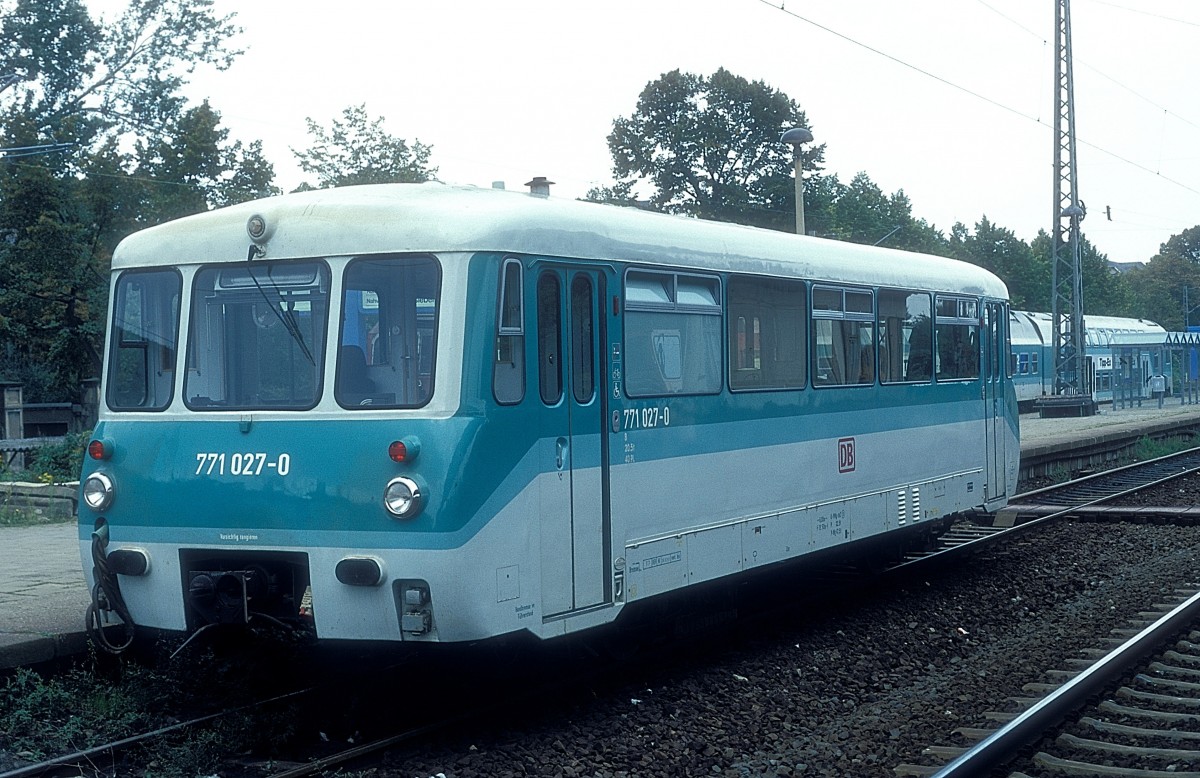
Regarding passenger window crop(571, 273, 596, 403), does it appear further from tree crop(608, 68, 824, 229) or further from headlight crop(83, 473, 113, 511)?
tree crop(608, 68, 824, 229)

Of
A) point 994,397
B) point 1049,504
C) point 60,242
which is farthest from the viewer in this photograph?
point 60,242

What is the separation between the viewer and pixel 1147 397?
163 feet

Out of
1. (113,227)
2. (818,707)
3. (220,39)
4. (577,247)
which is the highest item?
(220,39)

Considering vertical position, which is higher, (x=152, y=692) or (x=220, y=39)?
(x=220, y=39)

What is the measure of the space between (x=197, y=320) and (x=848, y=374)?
18.1 ft

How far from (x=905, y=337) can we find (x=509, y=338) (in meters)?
5.91

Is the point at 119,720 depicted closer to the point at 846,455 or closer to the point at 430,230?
the point at 430,230

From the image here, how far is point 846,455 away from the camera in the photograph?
1123 cm

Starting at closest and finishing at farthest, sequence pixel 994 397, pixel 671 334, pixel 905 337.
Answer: pixel 671 334 → pixel 905 337 → pixel 994 397

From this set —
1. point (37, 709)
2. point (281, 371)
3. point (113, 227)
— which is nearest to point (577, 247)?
point (281, 371)

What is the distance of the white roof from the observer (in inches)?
294

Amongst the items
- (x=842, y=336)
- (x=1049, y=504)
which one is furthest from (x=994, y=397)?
(x=1049, y=504)

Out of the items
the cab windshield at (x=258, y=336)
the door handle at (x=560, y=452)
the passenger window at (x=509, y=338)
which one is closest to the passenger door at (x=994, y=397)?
the door handle at (x=560, y=452)

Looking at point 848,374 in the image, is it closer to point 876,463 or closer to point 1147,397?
point 876,463
